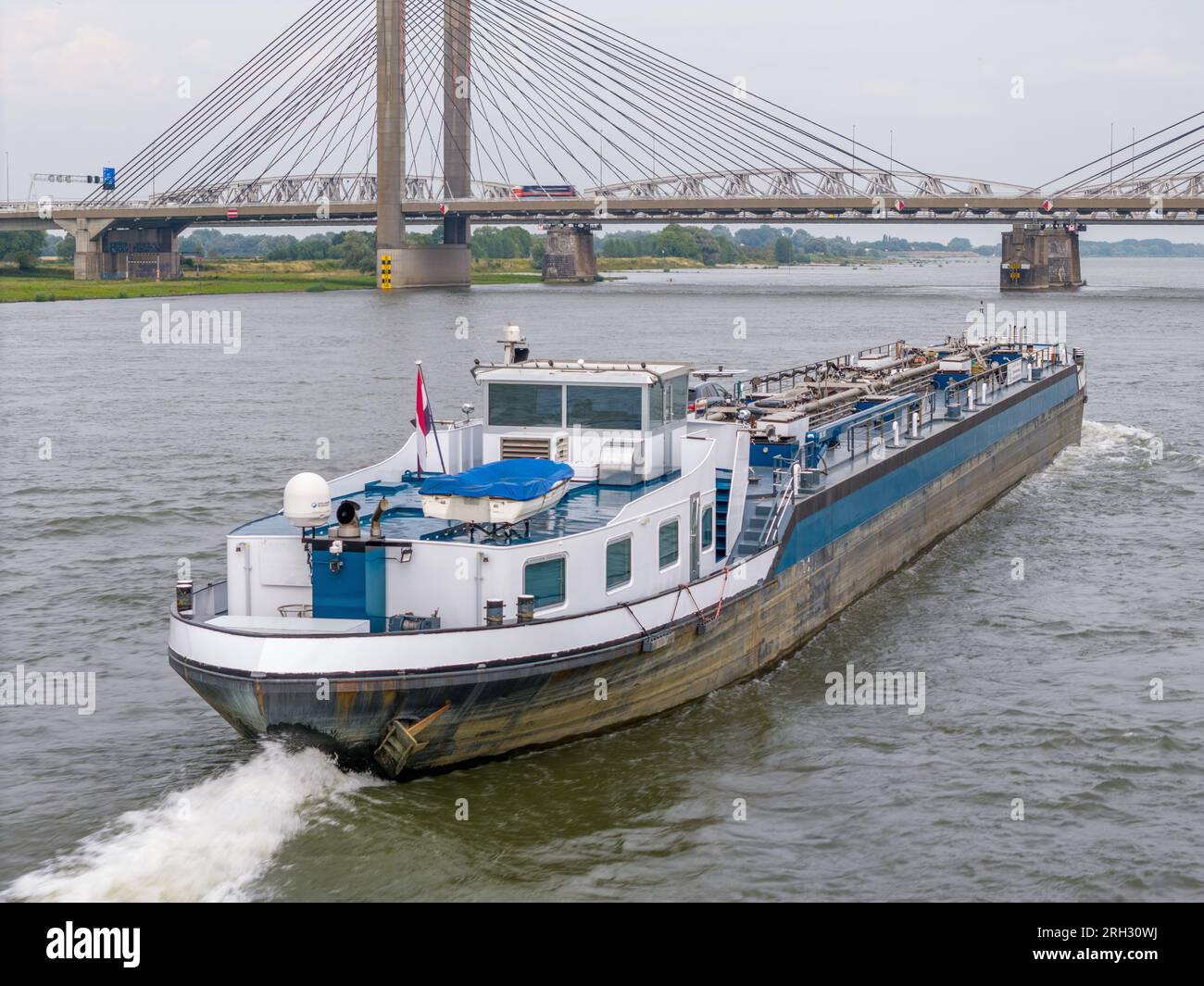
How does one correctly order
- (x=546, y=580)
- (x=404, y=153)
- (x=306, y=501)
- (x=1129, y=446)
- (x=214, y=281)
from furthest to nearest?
(x=214, y=281) < (x=404, y=153) < (x=1129, y=446) < (x=546, y=580) < (x=306, y=501)

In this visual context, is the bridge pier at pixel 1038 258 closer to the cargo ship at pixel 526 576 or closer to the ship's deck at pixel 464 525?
the cargo ship at pixel 526 576

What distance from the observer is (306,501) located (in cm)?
1516

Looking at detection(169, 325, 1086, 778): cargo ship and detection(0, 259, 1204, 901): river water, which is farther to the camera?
detection(169, 325, 1086, 778): cargo ship

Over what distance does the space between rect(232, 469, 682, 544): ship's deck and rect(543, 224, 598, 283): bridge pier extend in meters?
120

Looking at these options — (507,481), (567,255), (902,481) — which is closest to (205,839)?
(507,481)

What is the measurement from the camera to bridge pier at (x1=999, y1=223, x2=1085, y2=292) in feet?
413

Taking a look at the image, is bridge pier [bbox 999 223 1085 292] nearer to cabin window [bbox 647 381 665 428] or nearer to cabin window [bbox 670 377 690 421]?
cabin window [bbox 670 377 690 421]

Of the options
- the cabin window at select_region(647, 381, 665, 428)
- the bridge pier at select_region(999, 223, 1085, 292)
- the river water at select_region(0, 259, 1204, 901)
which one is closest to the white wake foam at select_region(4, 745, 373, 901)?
the river water at select_region(0, 259, 1204, 901)

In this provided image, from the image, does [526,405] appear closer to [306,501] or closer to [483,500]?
[483,500]

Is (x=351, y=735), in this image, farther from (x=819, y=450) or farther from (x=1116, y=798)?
(x=819, y=450)

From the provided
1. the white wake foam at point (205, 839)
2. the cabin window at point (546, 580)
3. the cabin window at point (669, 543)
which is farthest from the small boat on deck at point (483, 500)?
the white wake foam at point (205, 839)

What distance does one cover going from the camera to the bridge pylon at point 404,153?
362ft

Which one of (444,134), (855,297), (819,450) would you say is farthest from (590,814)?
(444,134)

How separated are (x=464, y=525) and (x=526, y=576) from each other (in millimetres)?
1177
